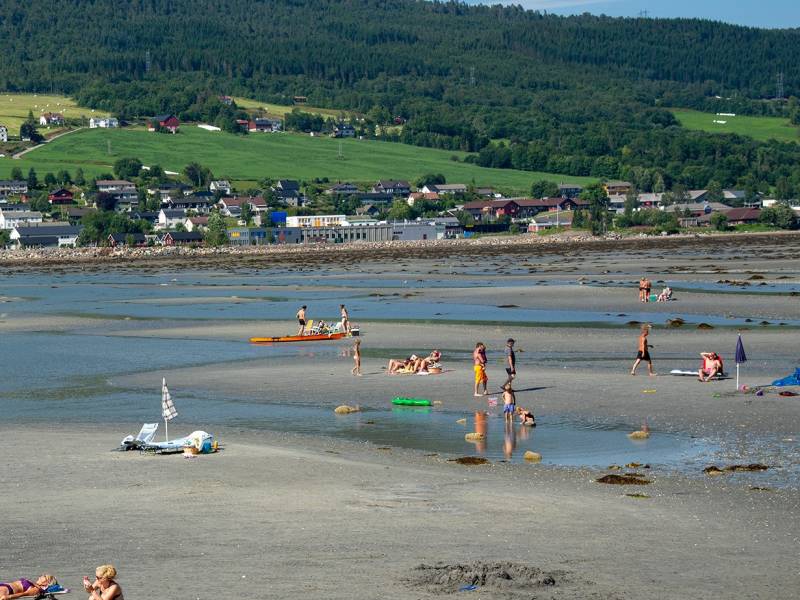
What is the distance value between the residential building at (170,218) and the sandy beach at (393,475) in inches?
5705

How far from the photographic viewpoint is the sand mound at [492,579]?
49.6 ft

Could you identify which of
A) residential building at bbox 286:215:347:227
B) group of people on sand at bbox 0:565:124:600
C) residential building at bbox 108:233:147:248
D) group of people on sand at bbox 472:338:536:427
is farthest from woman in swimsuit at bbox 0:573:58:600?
residential building at bbox 286:215:347:227

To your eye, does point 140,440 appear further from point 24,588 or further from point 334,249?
point 334,249

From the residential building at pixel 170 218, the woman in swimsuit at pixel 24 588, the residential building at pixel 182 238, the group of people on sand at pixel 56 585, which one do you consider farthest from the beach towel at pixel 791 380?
the residential building at pixel 170 218

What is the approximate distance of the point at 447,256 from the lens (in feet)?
420

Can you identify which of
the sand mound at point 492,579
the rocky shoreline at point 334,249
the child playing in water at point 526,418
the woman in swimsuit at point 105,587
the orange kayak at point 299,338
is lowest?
the rocky shoreline at point 334,249

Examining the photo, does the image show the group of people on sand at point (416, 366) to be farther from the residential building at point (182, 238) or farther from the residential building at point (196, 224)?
the residential building at point (196, 224)

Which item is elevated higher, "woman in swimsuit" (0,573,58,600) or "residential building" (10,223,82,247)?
"woman in swimsuit" (0,573,58,600)

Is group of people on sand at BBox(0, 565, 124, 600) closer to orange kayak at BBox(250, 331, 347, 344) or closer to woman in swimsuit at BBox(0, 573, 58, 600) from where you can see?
woman in swimsuit at BBox(0, 573, 58, 600)

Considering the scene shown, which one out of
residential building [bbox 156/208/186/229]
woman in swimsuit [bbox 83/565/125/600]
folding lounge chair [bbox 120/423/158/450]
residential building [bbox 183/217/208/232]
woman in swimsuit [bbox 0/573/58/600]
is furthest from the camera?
residential building [bbox 156/208/186/229]

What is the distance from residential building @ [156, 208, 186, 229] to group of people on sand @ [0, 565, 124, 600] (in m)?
181

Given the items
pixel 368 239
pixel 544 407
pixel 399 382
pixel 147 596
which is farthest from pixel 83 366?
pixel 368 239

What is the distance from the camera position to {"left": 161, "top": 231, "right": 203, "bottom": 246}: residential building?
17288 cm

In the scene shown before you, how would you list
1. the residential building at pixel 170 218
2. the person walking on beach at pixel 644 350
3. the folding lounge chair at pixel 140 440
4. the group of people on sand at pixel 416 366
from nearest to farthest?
the folding lounge chair at pixel 140 440, the person walking on beach at pixel 644 350, the group of people on sand at pixel 416 366, the residential building at pixel 170 218
